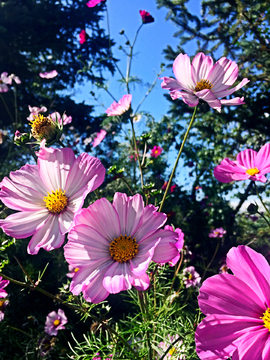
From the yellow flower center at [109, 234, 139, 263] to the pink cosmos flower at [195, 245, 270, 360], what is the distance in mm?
106

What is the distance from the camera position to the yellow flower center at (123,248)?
1.16ft

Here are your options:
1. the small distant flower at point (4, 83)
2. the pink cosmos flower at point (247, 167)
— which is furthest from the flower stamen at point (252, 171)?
the small distant flower at point (4, 83)

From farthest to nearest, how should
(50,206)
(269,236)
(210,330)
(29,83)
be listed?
1. (29,83)
2. (269,236)
3. (50,206)
4. (210,330)

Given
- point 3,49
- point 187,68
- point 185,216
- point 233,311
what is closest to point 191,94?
point 187,68

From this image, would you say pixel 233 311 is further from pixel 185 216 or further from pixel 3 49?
pixel 3 49

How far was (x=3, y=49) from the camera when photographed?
3.17m

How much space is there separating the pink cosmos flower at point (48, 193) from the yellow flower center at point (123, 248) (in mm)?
73

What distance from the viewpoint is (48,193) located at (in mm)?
414

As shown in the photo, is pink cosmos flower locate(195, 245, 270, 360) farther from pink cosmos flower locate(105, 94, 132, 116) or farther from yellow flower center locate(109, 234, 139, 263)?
pink cosmos flower locate(105, 94, 132, 116)

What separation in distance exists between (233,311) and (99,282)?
17cm

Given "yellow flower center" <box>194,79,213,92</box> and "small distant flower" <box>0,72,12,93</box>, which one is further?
"small distant flower" <box>0,72,12,93</box>

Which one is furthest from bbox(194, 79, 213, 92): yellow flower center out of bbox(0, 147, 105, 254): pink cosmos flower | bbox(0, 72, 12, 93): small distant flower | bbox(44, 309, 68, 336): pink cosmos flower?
bbox(0, 72, 12, 93): small distant flower

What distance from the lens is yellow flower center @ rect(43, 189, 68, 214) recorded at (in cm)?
40

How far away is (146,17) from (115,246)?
1633 mm
